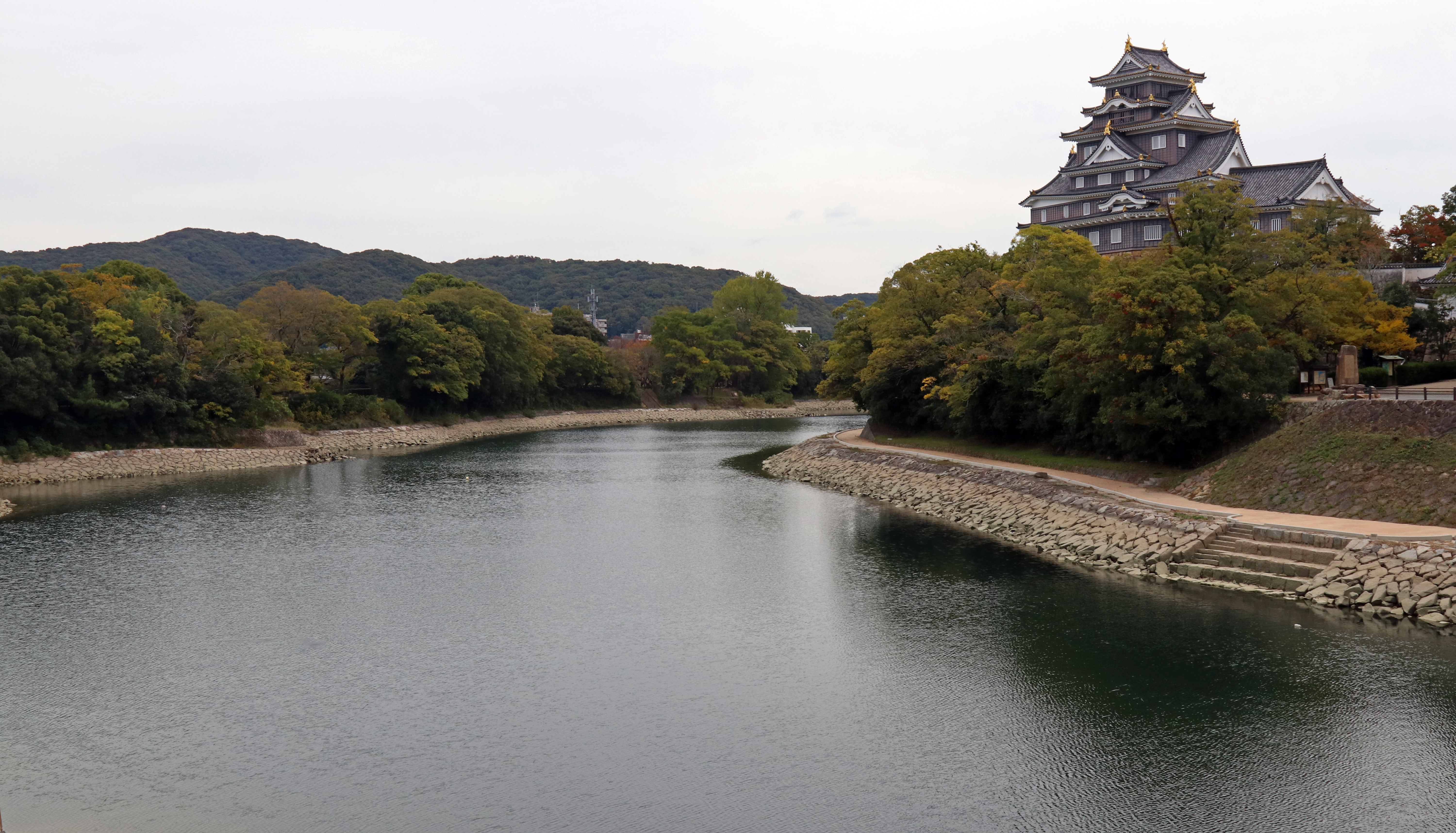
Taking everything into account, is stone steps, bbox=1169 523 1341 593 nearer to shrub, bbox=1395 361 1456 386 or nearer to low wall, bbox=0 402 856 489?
shrub, bbox=1395 361 1456 386

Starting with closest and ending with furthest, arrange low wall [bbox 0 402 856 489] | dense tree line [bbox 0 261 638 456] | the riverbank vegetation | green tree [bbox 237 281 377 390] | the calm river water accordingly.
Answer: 1. the calm river water
2. low wall [bbox 0 402 856 489]
3. dense tree line [bbox 0 261 638 456]
4. the riverbank vegetation
5. green tree [bbox 237 281 377 390]

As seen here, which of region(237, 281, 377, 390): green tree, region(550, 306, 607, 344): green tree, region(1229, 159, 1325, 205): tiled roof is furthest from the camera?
region(550, 306, 607, 344): green tree

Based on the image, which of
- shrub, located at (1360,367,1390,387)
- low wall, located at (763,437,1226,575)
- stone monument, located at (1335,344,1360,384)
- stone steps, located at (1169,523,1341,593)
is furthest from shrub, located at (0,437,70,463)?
shrub, located at (1360,367,1390,387)

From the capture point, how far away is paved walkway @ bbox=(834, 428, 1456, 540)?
71.7ft

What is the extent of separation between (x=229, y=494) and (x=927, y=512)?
26377mm

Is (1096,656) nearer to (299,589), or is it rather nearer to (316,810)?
(316,810)

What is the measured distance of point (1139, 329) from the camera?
29016mm

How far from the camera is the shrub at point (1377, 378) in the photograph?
115 ft

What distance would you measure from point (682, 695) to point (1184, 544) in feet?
45.1

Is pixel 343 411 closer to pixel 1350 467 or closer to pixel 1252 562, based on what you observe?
pixel 1252 562

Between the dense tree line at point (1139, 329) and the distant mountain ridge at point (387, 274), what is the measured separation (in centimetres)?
9437

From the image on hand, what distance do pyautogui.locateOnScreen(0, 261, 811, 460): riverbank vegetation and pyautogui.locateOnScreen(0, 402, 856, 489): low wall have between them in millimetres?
1086

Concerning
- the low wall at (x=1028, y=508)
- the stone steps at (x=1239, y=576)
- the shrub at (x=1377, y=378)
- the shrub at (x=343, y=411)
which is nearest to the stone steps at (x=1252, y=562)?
the stone steps at (x=1239, y=576)

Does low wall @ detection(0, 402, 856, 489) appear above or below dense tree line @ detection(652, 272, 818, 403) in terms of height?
below
